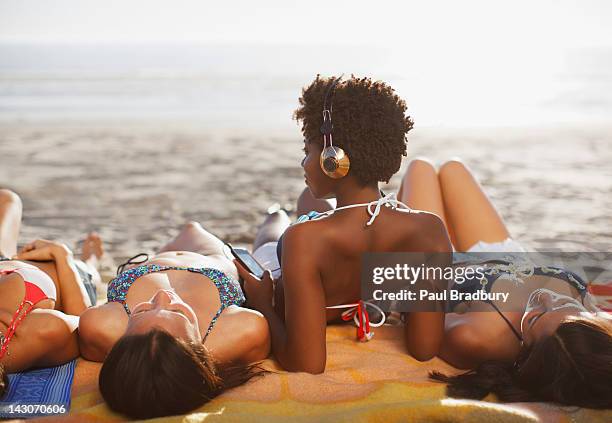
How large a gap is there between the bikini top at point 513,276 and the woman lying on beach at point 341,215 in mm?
381

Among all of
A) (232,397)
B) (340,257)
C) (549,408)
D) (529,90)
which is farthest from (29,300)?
(529,90)

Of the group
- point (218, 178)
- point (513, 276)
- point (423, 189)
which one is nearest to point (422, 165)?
point (423, 189)

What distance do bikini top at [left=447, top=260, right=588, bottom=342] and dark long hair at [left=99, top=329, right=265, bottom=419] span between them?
4.15 feet

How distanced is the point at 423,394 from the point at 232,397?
2.28 feet

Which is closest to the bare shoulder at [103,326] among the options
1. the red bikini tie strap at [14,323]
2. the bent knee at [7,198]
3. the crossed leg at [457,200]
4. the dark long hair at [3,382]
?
the red bikini tie strap at [14,323]

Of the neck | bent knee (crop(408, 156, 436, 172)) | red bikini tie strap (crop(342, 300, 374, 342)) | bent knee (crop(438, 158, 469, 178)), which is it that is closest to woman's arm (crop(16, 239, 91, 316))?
red bikini tie strap (crop(342, 300, 374, 342))

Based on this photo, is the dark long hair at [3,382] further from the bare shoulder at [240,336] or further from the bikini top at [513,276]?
the bikini top at [513,276]

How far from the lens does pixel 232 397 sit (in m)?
2.65

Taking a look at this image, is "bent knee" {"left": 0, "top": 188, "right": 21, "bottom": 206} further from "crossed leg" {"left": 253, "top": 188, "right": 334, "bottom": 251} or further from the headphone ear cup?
the headphone ear cup

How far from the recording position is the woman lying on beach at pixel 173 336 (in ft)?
7.95

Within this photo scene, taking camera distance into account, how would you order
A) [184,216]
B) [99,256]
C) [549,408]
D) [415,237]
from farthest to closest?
[184,216]
[99,256]
[415,237]
[549,408]

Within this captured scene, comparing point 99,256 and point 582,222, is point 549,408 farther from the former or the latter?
point 582,222

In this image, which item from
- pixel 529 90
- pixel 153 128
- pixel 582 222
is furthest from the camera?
pixel 529 90

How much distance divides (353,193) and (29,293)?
4.53 ft
